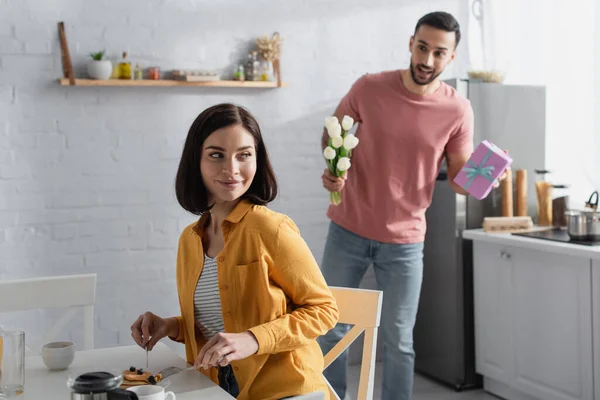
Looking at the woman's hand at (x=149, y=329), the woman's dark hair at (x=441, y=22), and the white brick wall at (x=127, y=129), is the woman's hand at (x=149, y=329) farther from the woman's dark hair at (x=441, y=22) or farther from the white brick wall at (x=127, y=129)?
the white brick wall at (x=127, y=129)

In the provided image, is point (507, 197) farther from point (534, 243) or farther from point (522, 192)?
point (534, 243)

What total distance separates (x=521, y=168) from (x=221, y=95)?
1.52 m

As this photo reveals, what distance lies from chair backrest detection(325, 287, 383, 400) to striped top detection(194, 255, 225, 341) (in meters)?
0.46

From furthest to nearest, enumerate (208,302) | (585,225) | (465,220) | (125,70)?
(465,220)
(125,70)
(585,225)
(208,302)

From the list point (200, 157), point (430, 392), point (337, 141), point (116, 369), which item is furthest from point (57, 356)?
point (430, 392)

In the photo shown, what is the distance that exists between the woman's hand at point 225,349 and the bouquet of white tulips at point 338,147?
1136 mm

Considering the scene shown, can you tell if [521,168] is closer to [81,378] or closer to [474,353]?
[474,353]

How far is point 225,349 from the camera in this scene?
4.81ft

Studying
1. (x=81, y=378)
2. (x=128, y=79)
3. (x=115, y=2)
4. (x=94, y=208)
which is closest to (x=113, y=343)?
(x=94, y=208)

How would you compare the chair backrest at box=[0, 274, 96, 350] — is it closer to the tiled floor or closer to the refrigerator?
the tiled floor

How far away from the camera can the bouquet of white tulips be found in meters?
2.52

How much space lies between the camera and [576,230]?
3152mm

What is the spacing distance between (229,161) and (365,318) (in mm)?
682

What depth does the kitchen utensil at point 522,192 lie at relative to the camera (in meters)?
3.66
